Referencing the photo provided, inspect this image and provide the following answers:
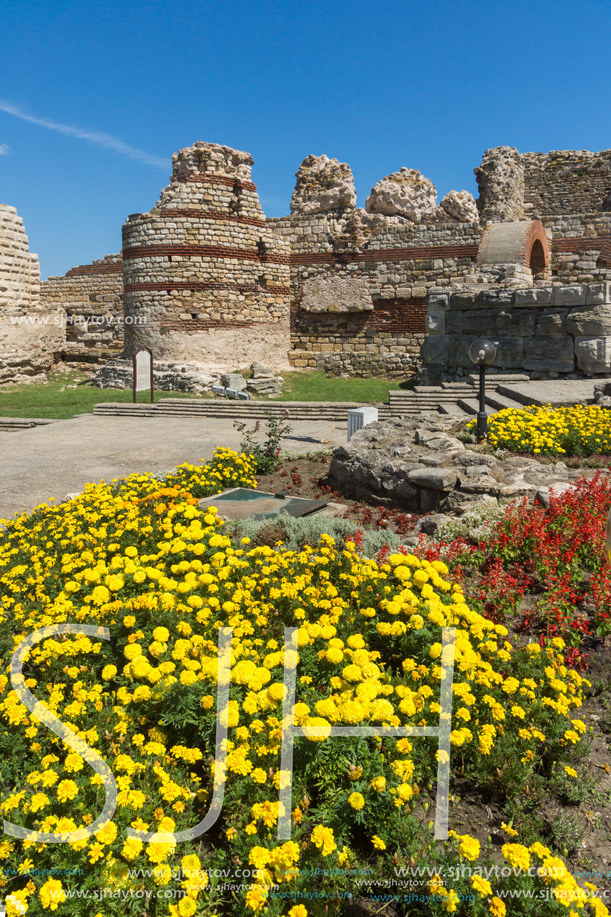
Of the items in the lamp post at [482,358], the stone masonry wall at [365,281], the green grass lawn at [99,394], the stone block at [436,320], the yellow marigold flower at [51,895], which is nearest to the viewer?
the yellow marigold flower at [51,895]

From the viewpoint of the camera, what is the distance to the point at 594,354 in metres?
11.3

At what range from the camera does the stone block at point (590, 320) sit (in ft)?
36.8

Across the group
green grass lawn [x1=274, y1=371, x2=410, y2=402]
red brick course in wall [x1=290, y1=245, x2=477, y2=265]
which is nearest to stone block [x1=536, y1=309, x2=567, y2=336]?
green grass lawn [x1=274, y1=371, x2=410, y2=402]

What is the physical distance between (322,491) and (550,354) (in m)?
8.34

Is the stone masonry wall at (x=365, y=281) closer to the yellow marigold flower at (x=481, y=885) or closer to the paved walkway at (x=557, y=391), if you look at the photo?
the paved walkway at (x=557, y=391)

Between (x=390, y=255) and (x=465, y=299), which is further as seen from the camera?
(x=390, y=255)

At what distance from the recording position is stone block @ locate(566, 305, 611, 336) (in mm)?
11219

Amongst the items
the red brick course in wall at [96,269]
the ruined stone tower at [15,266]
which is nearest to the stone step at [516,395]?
the ruined stone tower at [15,266]

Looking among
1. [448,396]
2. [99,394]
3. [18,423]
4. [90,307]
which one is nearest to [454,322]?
[448,396]

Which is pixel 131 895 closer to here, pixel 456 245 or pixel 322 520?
pixel 322 520

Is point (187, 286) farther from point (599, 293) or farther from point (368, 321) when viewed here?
point (599, 293)

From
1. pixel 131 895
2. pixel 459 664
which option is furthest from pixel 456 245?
pixel 131 895

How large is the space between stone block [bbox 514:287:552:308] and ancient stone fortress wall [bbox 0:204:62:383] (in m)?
13.6

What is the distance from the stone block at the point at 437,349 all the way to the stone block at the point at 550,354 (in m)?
1.91
